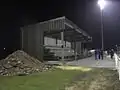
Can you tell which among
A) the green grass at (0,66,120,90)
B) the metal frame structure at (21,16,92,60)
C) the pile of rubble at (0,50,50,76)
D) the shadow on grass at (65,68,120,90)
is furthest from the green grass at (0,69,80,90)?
the metal frame structure at (21,16,92,60)

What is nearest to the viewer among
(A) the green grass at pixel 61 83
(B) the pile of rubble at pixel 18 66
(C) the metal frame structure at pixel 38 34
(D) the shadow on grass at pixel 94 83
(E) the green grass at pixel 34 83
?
(D) the shadow on grass at pixel 94 83

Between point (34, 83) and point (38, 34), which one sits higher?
point (38, 34)

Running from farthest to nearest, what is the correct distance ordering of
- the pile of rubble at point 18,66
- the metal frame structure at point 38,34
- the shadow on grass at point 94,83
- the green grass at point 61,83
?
the metal frame structure at point 38,34 < the pile of rubble at point 18,66 < the green grass at point 61,83 < the shadow on grass at point 94,83

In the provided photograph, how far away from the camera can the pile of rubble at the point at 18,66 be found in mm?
17567

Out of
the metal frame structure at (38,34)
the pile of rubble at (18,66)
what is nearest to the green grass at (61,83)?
the pile of rubble at (18,66)

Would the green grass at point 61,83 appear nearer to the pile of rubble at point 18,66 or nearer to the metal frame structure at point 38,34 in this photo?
the pile of rubble at point 18,66

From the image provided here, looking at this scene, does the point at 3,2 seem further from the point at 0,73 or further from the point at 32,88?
the point at 32,88

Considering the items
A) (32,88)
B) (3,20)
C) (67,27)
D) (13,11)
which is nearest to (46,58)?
(67,27)

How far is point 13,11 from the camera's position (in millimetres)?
37625

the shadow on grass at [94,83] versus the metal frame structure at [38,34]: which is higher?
the metal frame structure at [38,34]

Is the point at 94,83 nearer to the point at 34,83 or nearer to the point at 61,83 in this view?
the point at 61,83

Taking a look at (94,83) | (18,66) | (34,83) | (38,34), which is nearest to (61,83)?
(34,83)

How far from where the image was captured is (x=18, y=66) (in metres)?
19.2

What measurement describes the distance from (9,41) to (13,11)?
6498mm
